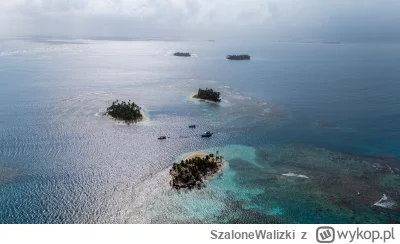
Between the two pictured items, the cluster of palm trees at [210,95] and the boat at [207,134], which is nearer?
the boat at [207,134]

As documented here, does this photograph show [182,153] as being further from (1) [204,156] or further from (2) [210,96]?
(2) [210,96]

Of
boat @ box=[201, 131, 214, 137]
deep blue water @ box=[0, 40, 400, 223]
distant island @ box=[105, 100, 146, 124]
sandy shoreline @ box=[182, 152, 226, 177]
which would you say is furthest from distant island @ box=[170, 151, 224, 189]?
distant island @ box=[105, 100, 146, 124]

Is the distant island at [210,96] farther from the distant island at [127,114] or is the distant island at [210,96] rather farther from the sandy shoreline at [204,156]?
the sandy shoreline at [204,156]

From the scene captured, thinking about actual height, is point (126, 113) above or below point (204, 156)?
above

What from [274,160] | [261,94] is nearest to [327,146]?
[274,160]

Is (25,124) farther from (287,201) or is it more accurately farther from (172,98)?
(287,201)

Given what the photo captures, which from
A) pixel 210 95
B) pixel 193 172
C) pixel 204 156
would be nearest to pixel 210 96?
pixel 210 95

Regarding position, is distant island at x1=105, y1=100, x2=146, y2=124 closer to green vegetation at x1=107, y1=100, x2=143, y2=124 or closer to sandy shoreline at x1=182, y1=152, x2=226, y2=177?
green vegetation at x1=107, y1=100, x2=143, y2=124

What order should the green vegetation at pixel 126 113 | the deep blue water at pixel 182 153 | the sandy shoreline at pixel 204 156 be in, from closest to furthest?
the deep blue water at pixel 182 153
the sandy shoreline at pixel 204 156
the green vegetation at pixel 126 113

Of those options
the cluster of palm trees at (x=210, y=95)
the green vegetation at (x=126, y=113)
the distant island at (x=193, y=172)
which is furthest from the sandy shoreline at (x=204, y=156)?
the cluster of palm trees at (x=210, y=95)
